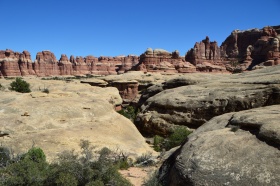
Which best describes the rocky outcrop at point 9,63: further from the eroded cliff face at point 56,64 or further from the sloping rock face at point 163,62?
the sloping rock face at point 163,62

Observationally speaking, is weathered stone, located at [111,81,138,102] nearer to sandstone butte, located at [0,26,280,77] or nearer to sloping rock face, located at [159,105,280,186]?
sandstone butte, located at [0,26,280,77]

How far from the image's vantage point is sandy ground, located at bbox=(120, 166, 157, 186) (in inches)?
522

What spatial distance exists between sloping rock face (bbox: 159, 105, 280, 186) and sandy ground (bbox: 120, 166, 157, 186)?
2171 mm

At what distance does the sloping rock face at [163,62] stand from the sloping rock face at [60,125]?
63.4 metres

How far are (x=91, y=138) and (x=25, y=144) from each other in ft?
13.7

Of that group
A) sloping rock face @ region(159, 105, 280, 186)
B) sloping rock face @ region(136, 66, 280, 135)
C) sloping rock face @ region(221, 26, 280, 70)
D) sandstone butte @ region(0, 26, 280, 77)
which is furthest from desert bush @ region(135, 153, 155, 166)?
sloping rock face @ region(221, 26, 280, 70)

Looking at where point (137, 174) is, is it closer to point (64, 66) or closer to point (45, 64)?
point (45, 64)

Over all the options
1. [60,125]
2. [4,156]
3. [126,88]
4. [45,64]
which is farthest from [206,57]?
[4,156]

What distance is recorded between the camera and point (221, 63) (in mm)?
108250

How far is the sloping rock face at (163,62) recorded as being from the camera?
281 feet

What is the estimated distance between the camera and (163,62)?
88438 mm

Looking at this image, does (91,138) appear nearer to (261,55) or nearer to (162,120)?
(162,120)

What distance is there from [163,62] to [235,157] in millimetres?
80651

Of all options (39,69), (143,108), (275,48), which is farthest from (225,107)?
(39,69)
